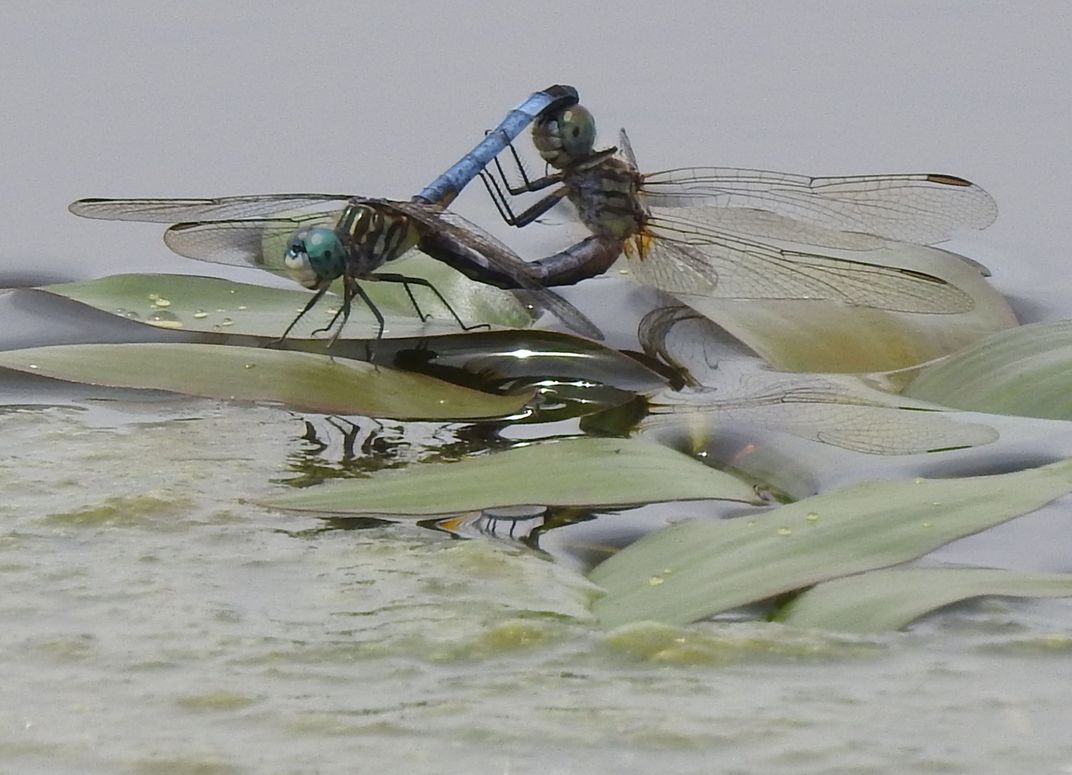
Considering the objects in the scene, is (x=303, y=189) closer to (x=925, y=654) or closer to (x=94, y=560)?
(x=94, y=560)

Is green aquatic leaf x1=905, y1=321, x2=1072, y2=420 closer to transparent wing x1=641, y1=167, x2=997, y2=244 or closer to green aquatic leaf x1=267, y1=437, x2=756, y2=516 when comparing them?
green aquatic leaf x1=267, y1=437, x2=756, y2=516

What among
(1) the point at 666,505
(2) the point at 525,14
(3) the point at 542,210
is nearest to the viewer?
(1) the point at 666,505

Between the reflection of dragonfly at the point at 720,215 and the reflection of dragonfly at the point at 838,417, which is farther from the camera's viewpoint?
the reflection of dragonfly at the point at 720,215

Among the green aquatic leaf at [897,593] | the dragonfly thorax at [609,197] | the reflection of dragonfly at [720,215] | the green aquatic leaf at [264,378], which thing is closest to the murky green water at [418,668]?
the green aquatic leaf at [897,593]

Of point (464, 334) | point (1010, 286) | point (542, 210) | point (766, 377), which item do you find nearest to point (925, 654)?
point (766, 377)

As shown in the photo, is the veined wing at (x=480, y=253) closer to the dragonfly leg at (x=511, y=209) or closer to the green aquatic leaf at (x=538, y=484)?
the dragonfly leg at (x=511, y=209)

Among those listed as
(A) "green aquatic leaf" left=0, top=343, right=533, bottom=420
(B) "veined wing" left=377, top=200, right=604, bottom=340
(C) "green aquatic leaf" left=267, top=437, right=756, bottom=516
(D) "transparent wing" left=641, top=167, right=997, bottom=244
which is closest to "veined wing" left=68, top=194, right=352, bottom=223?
(B) "veined wing" left=377, top=200, right=604, bottom=340
